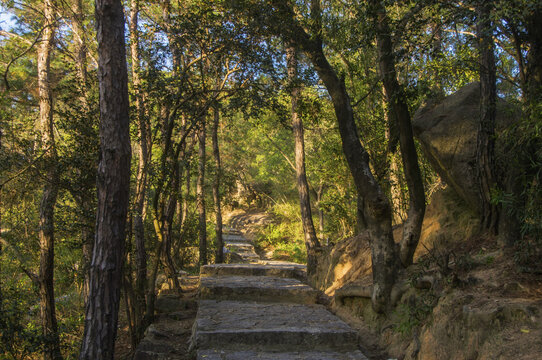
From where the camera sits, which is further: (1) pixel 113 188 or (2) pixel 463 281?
(1) pixel 113 188

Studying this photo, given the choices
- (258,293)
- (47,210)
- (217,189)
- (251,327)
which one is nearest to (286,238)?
(217,189)

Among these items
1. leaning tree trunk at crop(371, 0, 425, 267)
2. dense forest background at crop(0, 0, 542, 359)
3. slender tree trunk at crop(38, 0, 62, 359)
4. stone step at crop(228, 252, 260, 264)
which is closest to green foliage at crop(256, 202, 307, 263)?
stone step at crop(228, 252, 260, 264)

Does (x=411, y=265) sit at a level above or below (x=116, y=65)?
below

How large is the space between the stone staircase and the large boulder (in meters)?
2.72

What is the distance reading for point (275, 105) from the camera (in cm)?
802

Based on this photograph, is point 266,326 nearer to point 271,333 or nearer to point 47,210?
point 271,333

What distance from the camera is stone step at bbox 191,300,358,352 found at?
4762 mm

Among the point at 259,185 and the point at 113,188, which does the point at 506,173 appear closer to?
the point at 113,188

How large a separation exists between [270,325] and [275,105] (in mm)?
4496

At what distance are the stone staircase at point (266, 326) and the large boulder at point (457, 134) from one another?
272 cm

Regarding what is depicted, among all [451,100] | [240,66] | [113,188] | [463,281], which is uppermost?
[240,66]

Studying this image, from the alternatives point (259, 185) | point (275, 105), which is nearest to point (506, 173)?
point (275, 105)

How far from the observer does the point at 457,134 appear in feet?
18.9

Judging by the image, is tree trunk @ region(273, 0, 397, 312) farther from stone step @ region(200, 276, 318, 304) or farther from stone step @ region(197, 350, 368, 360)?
stone step @ region(200, 276, 318, 304)
